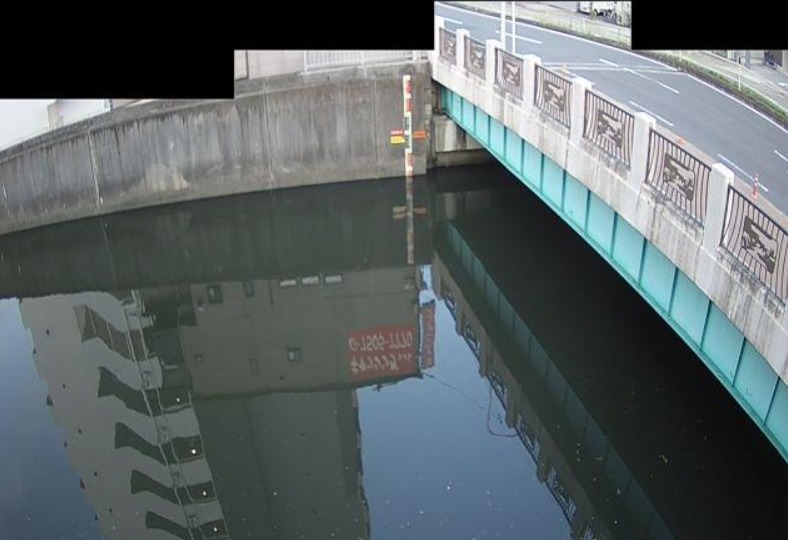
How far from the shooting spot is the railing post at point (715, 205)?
8.50 metres

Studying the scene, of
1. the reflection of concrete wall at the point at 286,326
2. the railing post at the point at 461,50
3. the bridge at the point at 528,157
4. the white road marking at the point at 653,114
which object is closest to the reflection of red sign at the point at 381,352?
the reflection of concrete wall at the point at 286,326

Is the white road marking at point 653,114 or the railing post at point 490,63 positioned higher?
the railing post at point 490,63

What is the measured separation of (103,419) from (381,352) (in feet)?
17.4

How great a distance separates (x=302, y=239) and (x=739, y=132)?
1077 centimetres

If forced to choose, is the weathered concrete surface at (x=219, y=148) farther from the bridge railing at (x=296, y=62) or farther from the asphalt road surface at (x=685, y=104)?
the asphalt road surface at (x=685, y=104)

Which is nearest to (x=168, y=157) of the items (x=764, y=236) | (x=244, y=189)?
(x=244, y=189)

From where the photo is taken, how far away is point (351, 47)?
134 centimetres

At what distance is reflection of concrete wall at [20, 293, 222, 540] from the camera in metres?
11.6

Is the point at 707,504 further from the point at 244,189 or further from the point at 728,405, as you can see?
the point at 244,189

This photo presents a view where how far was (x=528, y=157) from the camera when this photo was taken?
16.1m

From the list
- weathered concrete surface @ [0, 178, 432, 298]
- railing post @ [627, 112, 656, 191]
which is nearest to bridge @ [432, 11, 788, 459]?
railing post @ [627, 112, 656, 191]

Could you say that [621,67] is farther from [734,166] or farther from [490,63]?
[734,166]

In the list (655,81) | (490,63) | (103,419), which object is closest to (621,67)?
(655,81)

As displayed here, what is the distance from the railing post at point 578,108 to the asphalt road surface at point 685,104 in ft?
6.88
